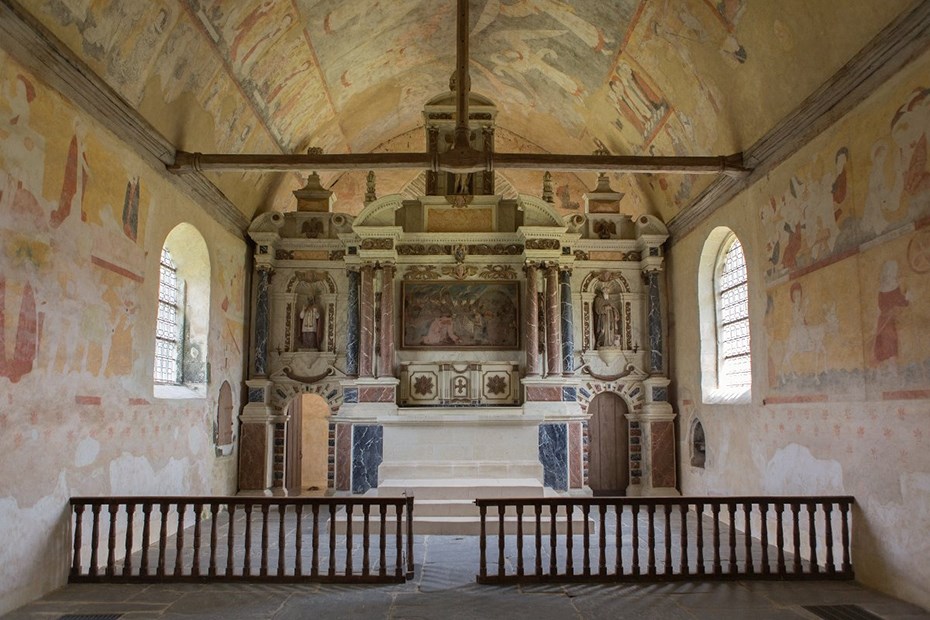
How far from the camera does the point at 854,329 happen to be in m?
7.94

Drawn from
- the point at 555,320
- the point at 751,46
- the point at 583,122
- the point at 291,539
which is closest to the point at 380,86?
the point at 583,122

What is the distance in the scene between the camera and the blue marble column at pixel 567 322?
14.8m

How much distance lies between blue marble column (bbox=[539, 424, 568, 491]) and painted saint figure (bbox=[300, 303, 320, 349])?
4.91 meters

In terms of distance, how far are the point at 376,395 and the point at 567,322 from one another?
4050 millimetres

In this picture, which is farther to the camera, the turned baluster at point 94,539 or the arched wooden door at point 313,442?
the arched wooden door at point 313,442

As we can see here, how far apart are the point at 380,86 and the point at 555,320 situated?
657 centimetres

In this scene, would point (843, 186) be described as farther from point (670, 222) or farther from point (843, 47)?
point (670, 222)

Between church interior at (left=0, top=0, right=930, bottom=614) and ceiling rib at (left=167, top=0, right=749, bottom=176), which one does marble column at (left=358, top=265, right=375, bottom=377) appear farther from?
ceiling rib at (left=167, top=0, right=749, bottom=176)

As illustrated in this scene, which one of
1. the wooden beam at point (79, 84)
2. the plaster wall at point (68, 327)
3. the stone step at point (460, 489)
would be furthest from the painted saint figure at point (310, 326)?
the stone step at point (460, 489)

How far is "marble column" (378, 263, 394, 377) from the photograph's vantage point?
1449cm

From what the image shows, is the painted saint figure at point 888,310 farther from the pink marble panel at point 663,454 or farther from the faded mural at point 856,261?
the pink marble panel at point 663,454

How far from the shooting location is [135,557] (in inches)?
355

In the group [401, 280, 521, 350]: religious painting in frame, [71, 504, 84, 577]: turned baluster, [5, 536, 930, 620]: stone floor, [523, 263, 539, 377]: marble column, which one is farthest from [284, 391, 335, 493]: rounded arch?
[5, 536, 930, 620]: stone floor

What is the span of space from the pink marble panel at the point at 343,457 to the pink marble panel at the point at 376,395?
0.59 m
